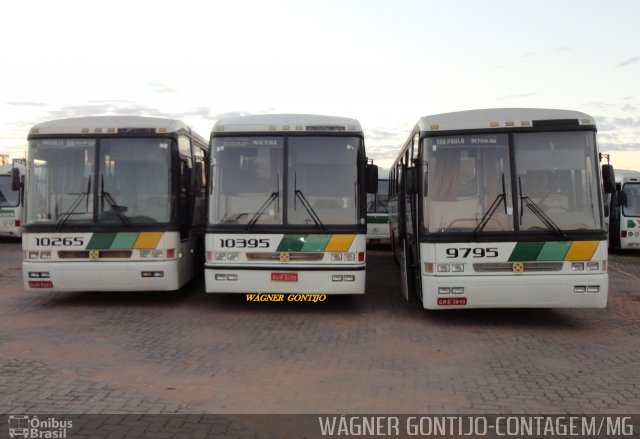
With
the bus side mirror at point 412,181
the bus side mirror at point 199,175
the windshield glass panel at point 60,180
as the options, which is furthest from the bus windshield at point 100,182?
the bus side mirror at point 412,181

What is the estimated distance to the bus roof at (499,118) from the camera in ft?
29.8

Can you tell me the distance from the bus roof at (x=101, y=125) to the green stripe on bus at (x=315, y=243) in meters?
3.01

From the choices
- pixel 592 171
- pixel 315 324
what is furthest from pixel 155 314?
pixel 592 171

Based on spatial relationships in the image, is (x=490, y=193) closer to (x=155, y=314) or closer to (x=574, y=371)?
(x=574, y=371)

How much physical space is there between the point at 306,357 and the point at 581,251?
424 centimetres

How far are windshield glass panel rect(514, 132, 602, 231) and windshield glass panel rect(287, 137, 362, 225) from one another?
2588mm

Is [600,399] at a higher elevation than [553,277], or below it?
below

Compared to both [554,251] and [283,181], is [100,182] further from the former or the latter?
[554,251]

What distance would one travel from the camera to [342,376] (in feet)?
21.8

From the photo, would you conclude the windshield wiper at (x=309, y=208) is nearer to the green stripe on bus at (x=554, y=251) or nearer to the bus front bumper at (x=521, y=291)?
the bus front bumper at (x=521, y=291)

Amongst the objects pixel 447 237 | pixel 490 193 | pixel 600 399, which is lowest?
pixel 600 399

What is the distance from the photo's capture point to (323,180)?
10.1m

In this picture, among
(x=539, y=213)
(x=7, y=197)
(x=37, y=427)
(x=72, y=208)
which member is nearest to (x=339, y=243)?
(x=539, y=213)

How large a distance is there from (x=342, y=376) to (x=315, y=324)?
2.83m
